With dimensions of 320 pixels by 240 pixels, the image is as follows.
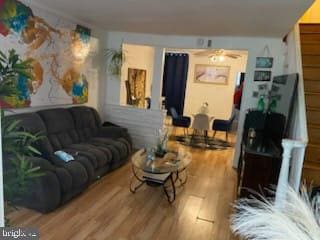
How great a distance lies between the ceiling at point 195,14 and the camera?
256 centimetres

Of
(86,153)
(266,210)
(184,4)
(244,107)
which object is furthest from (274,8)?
(86,153)

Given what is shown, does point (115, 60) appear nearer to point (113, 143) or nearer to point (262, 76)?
point (113, 143)

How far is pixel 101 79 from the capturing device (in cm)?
500

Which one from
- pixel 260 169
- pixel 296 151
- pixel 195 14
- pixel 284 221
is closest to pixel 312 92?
pixel 296 151

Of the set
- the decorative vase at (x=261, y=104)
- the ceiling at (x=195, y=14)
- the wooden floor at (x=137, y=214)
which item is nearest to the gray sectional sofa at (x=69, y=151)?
the wooden floor at (x=137, y=214)

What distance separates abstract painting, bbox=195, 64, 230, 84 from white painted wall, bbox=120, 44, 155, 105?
Answer: 1.96 metres

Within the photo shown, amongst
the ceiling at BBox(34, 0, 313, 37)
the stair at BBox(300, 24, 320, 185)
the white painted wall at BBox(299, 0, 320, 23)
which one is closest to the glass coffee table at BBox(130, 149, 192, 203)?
the stair at BBox(300, 24, 320, 185)

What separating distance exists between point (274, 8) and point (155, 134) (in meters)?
3.05

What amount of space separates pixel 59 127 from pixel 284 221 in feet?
10.8

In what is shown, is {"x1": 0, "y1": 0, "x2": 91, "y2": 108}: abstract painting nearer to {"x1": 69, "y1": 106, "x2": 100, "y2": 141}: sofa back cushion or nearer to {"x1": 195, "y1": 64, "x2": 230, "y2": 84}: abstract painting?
{"x1": 69, "y1": 106, "x2": 100, "y2": 141}: sofa back cushion

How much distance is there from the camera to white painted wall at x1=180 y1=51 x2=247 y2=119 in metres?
7.50

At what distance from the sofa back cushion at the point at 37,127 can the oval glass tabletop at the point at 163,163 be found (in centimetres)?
109

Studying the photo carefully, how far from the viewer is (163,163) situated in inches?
127

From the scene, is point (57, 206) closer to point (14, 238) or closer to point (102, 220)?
point (102, 220)
